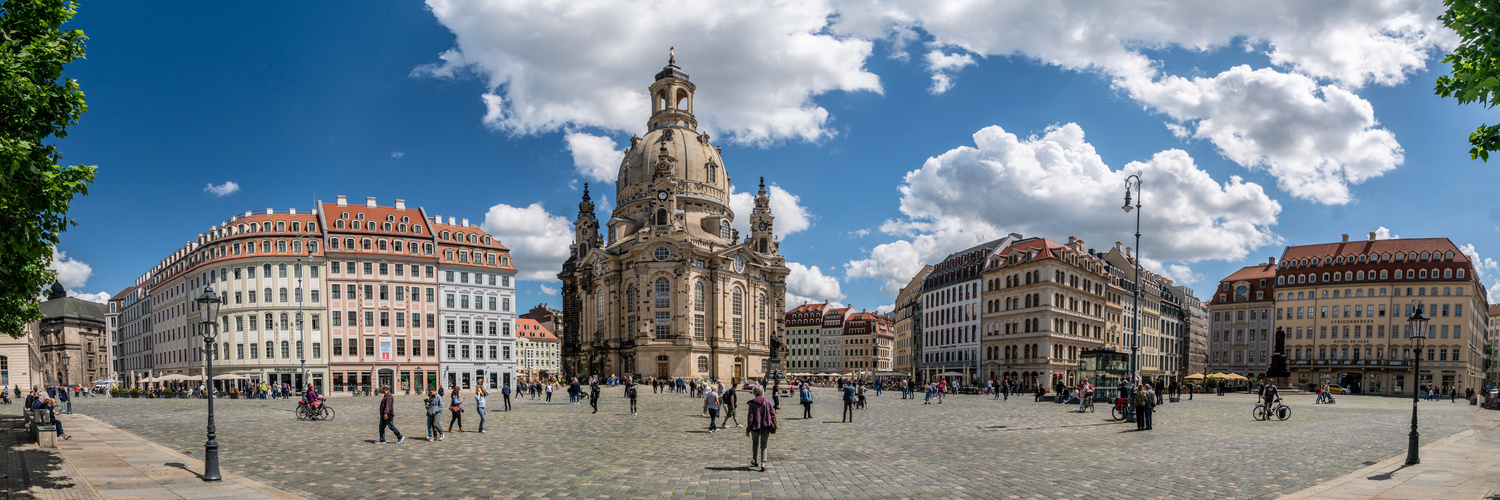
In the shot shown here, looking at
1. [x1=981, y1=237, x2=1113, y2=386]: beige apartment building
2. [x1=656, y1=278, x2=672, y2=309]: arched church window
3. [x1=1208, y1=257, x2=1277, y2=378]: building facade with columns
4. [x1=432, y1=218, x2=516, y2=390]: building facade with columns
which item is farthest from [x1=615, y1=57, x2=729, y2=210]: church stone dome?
[x1=1208, y1=257, x2=1277, y2=378]: building facade with columns

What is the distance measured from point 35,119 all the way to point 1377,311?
115m

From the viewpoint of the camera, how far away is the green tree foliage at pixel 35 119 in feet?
35.8

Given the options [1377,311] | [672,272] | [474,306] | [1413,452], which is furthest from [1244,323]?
[1413,452]

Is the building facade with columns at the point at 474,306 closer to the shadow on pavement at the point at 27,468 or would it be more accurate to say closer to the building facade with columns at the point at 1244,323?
the shadow on pavement at the point at 27,468

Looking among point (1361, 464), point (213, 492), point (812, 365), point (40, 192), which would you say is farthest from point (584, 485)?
point (812, 365)

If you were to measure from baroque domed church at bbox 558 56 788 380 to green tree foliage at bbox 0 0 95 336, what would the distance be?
78812mm

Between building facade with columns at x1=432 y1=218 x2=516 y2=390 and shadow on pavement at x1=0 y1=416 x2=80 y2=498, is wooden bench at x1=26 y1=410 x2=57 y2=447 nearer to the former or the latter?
shadow on pavement at x1=0 y1=416 x2=80 y2=498

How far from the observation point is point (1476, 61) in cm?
1159

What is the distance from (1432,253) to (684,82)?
95129 millimetres

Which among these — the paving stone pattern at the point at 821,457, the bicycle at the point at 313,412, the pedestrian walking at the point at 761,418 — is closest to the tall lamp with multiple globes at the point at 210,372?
the paving stone pattern at the point at 821,457

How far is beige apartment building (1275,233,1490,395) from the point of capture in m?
90.2

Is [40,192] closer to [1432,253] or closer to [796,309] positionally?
[1432,253]

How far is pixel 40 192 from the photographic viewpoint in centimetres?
1146

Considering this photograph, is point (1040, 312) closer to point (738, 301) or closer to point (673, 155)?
point (738, 301)
